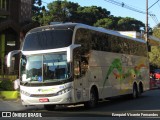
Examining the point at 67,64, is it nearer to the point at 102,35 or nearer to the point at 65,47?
the point at 65,47

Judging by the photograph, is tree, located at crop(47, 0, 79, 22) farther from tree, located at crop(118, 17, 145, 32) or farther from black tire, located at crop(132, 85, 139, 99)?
black tire, located at crop(132, 85, 139, 99)

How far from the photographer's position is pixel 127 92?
2409 cm

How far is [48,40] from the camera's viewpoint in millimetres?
17391

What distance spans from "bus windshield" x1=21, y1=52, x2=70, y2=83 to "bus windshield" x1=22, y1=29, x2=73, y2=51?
1.30ft

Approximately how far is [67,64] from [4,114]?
697 centimetres

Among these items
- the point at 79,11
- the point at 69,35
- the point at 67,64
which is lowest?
the point at 67,64

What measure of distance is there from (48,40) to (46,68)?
4.05 feet

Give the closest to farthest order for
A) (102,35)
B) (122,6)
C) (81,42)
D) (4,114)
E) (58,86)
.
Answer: (4,114) < (58,86) < (81,42) < (102,35) < (122,6)

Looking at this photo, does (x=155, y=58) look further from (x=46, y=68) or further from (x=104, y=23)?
(x=46, y=68)

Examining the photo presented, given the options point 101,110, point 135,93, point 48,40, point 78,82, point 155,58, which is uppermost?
point 155,58

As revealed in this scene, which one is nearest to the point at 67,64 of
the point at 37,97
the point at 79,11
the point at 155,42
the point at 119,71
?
the point at 37,97

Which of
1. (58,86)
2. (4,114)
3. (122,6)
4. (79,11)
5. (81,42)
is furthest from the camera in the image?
(79,11)

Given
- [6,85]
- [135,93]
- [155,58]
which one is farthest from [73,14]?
[135,93]

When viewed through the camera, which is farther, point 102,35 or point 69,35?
point 102,35
